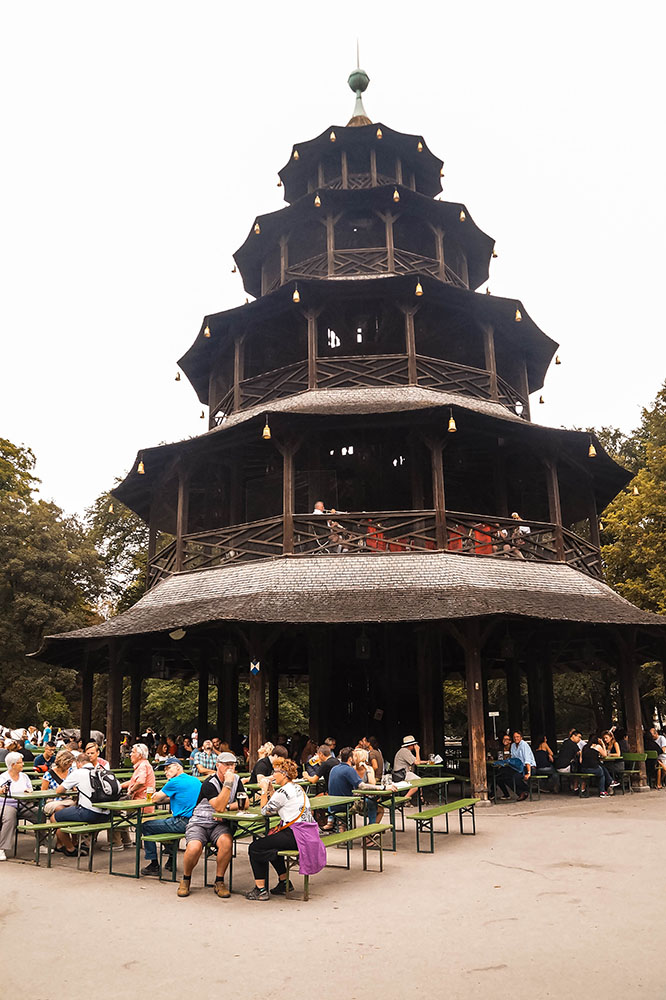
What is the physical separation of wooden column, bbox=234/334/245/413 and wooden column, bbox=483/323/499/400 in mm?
6948

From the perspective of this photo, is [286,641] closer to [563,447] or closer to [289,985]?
[563,447]

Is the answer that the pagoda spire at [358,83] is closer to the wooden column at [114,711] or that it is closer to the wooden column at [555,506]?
the wooden column at [555,506]

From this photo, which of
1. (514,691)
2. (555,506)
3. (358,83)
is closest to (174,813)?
(555,506)

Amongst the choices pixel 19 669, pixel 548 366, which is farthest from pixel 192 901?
pixel 19 669

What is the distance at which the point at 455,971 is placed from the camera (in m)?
6.09

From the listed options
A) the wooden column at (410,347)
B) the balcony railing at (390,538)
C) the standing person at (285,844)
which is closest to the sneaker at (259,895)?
the standing person at (285,844)

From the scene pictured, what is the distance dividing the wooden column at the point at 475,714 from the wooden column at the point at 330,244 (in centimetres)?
1281

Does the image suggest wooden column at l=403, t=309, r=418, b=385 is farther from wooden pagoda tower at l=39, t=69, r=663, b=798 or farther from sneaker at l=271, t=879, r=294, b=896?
sneaker at l=271, t=879, r=294, b=896

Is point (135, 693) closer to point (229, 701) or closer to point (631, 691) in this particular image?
point (229, 701)

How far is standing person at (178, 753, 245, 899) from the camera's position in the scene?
29.1 feet

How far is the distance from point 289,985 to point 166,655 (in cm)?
1926

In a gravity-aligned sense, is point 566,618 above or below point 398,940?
above

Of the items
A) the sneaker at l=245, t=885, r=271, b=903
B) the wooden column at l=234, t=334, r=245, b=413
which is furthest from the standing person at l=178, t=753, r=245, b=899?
the wooden column at l=234, t=334, r=245, b=413

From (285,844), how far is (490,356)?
16644 millimetres
